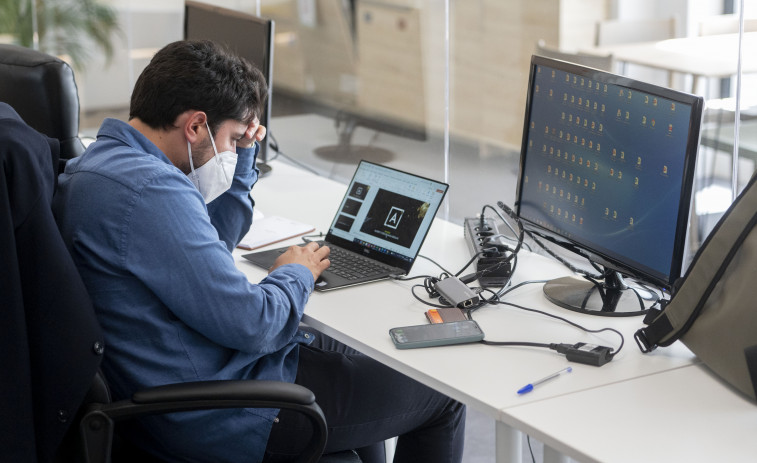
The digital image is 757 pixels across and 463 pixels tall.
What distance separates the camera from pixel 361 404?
1.70 m

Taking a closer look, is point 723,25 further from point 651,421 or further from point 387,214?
point 651,421

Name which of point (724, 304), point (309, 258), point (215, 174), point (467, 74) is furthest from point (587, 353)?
point (467, 74)

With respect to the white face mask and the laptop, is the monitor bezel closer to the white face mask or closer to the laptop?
the laptop

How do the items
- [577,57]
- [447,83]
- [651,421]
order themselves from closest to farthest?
1. [651,421]
2. [577,57]
3. [447,83]

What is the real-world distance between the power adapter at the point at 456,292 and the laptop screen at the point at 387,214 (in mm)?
126

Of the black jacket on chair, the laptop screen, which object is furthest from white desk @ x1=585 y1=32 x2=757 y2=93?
the black jacket on chair

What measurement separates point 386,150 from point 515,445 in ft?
8.05

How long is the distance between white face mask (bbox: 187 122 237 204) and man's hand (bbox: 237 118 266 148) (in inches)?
2.7

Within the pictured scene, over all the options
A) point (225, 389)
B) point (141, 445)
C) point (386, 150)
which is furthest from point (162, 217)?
point (386, 150)

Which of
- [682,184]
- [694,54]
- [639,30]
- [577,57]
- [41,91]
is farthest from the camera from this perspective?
[577,57]

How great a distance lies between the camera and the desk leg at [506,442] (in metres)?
1.48

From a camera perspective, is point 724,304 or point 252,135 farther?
point 252,135

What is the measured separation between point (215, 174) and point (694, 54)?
1.67 m

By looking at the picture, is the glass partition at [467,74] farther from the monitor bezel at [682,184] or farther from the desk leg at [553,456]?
the desk leg at [553,456]
